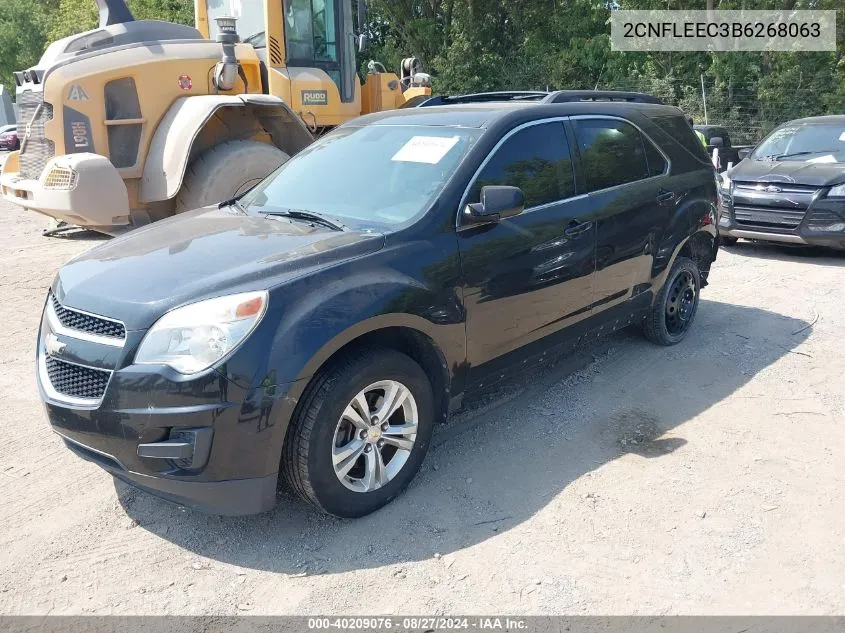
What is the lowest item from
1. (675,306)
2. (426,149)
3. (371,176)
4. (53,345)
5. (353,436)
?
(675,306)

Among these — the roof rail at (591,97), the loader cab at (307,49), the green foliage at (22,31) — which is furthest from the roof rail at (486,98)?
the green foliage at (22,31)

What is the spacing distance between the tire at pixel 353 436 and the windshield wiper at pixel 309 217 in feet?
2.33

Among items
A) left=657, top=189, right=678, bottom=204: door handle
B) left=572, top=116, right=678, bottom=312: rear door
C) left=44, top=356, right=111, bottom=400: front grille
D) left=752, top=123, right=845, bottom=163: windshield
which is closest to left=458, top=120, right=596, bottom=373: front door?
left=572, top=116, right=678, bottom=312: rear door

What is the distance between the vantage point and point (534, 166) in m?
4.13

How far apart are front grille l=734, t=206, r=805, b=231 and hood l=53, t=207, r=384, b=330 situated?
659 cm

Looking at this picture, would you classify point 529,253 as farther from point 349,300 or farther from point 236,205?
point 236,205

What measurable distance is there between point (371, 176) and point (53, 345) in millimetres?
1805

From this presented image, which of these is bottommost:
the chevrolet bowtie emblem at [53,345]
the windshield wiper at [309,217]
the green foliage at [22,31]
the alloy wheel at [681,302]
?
the alloy wheel at [681,302]

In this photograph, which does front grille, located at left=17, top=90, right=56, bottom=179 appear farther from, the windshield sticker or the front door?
the front door

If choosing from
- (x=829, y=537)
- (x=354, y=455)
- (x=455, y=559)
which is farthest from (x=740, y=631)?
(x=354, y=455)

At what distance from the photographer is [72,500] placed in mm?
3527

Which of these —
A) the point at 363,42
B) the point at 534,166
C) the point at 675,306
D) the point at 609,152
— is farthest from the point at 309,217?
the point at 363,42

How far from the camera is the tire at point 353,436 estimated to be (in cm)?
305

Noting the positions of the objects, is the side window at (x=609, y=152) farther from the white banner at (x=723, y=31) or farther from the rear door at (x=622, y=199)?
the white banner at (x=723, y=31)
